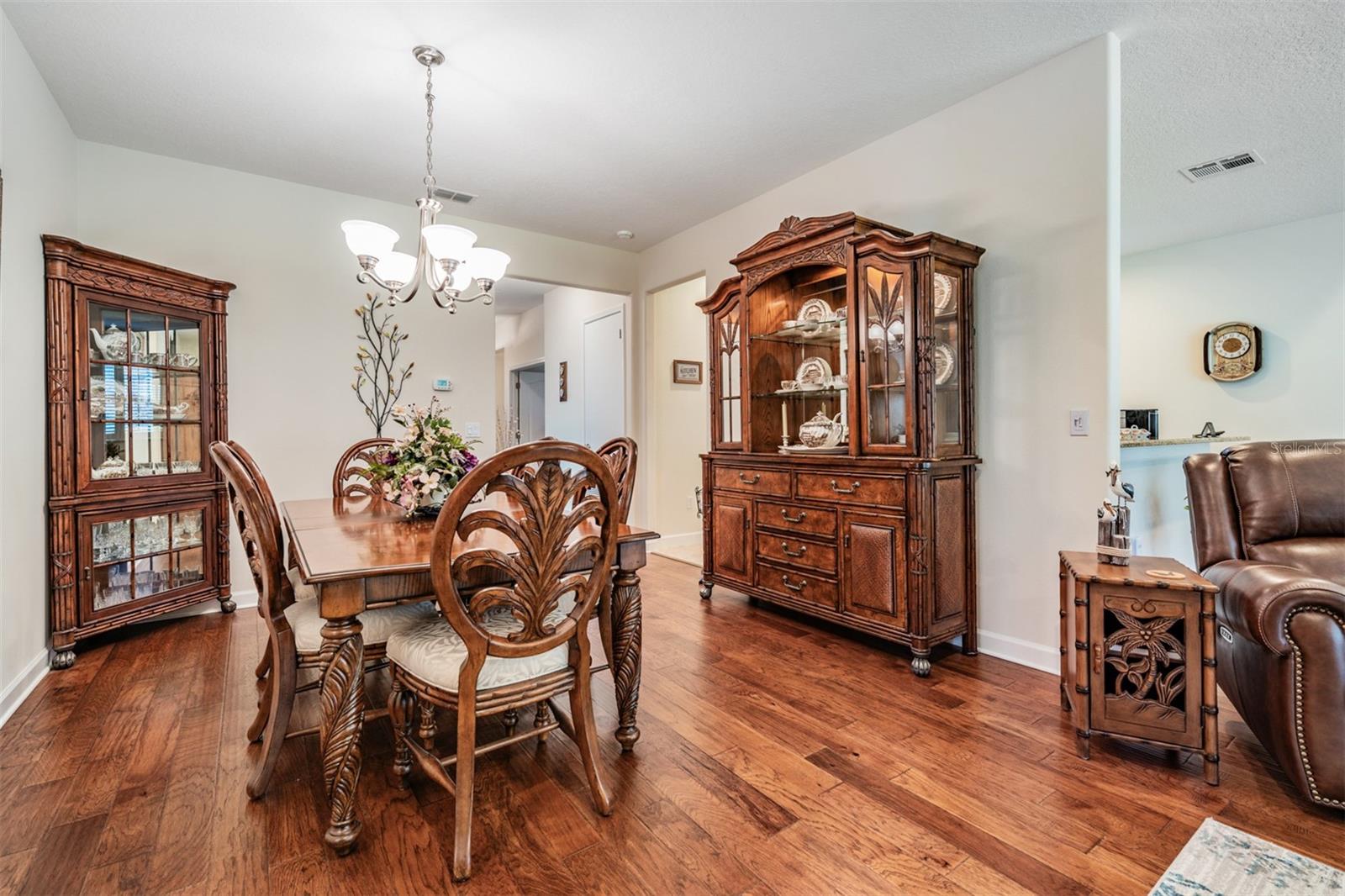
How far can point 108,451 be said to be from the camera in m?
3.05

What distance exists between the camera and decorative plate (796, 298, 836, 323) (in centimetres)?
343

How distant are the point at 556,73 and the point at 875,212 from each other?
5.88ft

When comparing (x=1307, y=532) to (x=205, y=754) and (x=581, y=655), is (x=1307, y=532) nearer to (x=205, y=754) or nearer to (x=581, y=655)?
(x=581, y=655)

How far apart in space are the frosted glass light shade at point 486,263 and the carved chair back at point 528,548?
152 cm

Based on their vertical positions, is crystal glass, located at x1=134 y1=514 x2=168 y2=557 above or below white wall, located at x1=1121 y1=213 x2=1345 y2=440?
below

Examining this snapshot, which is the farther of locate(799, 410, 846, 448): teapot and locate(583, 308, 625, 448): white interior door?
locate(583, 308, 625, 448): white interior door

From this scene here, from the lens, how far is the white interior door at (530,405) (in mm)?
8336

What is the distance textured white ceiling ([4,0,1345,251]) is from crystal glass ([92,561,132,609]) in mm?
2237

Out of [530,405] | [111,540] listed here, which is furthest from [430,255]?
[530,405]

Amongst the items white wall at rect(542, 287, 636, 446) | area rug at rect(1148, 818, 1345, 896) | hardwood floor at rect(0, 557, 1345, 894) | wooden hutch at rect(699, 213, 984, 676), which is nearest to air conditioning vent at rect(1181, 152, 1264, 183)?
wooden hutch at rect(699, 213, 984, 676)

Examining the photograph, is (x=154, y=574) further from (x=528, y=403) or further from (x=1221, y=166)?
(x=1221, y=166)

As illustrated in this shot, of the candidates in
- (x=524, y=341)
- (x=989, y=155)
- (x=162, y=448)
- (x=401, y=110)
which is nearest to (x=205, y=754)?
(x=162, y=448)

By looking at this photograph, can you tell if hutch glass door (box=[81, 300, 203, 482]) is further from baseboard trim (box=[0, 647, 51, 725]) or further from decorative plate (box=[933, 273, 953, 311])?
decorative plate (box=[933, 273, 953, 311])

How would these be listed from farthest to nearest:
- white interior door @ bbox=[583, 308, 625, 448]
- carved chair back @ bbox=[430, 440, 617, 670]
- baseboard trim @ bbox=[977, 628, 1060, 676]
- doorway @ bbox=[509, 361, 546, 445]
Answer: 1. doorway @ bbox=[509, 361, 546, 445]
2. white interior door @ bbox=[583, 308, 625, 448]
3. baseboard trim @ bbox=[977, 628, 1060, 676]
4. carved chair back @ bbox=[430, 440, 617, 670]
